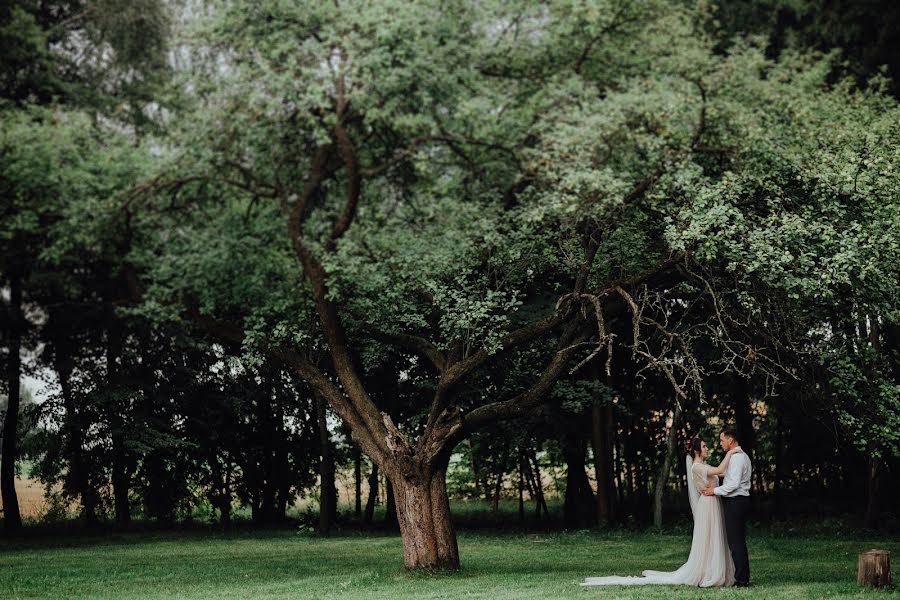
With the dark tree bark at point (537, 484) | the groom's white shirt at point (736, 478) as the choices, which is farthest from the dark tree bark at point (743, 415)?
the groom's white shirt at point (736, 478)

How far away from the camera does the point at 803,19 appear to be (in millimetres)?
24219

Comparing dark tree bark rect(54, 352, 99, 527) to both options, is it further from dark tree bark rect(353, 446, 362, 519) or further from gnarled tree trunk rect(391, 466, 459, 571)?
gnarled tree trunk rect(391, 466, 459, 571)

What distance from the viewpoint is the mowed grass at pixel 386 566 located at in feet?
41.0

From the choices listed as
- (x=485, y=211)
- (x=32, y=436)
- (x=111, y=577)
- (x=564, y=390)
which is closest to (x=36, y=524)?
(x=32, y=436)

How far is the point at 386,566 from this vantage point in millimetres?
16500

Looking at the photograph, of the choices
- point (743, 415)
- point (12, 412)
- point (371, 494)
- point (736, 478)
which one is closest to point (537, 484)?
point (371, 494)

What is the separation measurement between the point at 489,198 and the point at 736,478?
865cm

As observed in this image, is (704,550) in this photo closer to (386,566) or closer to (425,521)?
(425,521)

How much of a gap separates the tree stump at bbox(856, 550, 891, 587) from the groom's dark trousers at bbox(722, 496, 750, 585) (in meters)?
1.35

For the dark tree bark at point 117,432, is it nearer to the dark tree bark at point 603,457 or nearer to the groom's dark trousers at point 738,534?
the dark tree bark at point 603,457

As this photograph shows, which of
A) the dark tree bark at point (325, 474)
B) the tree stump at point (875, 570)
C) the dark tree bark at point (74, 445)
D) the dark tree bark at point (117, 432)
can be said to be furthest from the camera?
the dark tree bark at point (325, 474)

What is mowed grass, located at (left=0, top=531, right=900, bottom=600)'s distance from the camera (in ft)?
41.0

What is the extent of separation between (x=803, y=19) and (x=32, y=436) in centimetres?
2382

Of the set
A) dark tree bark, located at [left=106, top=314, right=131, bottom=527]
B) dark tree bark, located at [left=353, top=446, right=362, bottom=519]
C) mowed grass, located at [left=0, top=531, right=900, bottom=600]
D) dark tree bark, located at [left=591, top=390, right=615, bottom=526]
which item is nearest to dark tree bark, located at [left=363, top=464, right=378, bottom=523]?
dark tree bark, located at [left=353, top=446, right=362, bottom=519]
